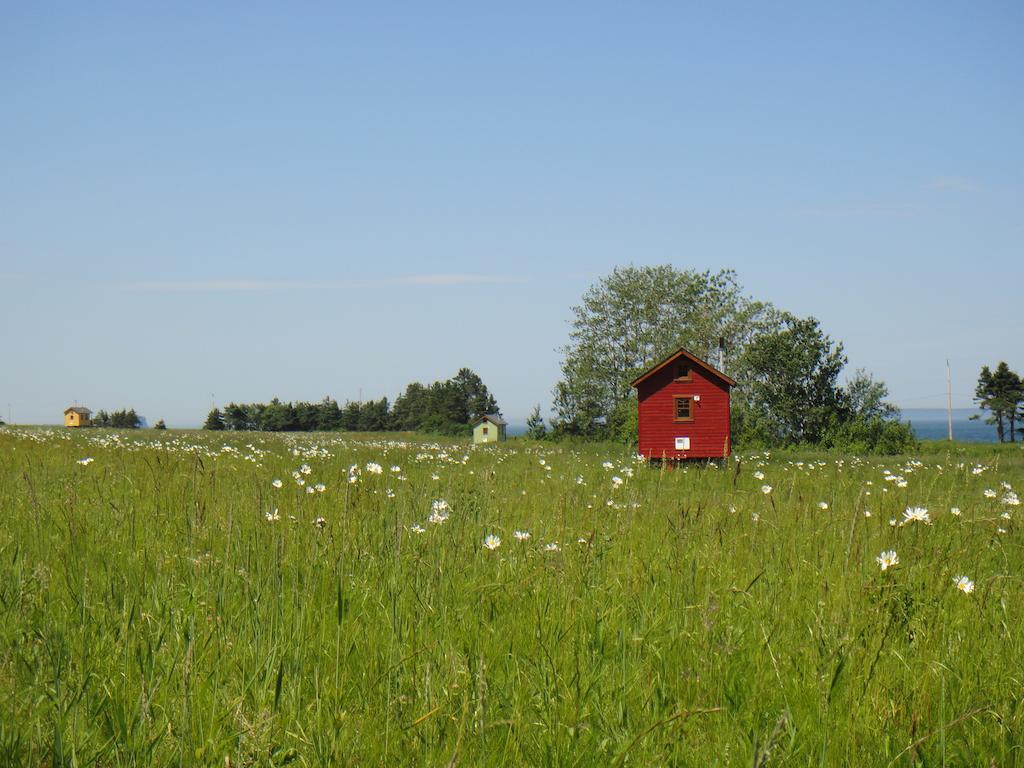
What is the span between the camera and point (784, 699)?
9.62ft

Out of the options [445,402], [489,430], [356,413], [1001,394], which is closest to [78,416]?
[356,413]

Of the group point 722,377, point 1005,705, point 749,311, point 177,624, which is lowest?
point 1005,705

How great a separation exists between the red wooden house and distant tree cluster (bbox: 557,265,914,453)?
1594cm

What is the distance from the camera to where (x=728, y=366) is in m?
49.0

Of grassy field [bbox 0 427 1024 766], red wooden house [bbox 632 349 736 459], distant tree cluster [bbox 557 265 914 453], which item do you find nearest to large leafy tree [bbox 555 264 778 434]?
distant tree cluster [bbox 557 265 914 453]

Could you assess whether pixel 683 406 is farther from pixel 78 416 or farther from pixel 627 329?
pixel 78 416

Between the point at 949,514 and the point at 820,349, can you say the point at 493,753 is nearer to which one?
the point at 949,514

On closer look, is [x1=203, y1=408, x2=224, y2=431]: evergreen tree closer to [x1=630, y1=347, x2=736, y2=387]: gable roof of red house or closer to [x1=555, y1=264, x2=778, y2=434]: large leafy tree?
[x1=555, y1=264, x2=778, y2=434]: large leafy tree

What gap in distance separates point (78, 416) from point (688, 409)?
4117 inches

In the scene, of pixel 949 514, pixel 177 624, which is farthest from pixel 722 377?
pixel 177 624

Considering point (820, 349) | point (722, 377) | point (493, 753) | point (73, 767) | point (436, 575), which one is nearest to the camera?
point (73, 767)

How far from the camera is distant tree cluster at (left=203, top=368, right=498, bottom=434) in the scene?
113 m

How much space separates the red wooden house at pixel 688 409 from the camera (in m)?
28.5

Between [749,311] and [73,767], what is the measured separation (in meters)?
51.7
